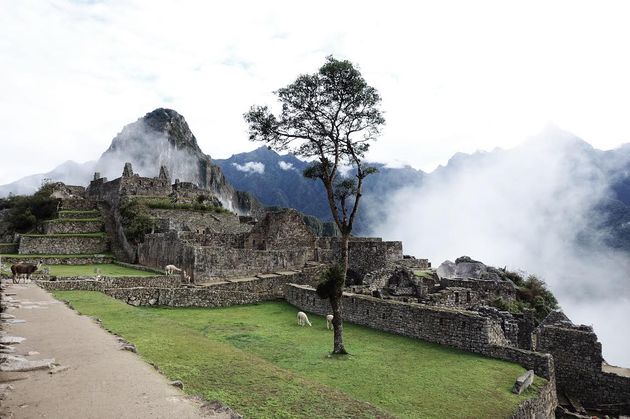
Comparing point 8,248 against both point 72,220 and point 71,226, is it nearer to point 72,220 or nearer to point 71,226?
point 71,226

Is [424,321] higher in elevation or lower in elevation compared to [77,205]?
lower

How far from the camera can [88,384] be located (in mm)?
6344

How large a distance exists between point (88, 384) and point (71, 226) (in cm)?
3487

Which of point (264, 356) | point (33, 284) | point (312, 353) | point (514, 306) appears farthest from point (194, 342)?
point (514, 306)

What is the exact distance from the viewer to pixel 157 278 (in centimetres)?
2075

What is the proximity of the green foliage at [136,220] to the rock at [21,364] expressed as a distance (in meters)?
26.4

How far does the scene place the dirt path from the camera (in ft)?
17.4

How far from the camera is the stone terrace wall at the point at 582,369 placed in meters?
13.3

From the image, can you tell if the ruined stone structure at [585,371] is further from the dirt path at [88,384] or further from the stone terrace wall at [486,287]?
the dirt path at [88,384]

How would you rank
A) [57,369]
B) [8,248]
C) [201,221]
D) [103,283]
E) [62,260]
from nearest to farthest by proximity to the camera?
[57,369], [103,283], [62,260], [8,248], [201,221]

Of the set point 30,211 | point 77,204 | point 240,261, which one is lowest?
point 240,261

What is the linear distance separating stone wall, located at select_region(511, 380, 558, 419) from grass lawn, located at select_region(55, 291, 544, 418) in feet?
0.61

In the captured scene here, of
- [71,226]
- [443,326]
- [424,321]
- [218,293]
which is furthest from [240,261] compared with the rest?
[71,226]

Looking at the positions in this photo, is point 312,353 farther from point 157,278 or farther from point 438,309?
point 157,278
